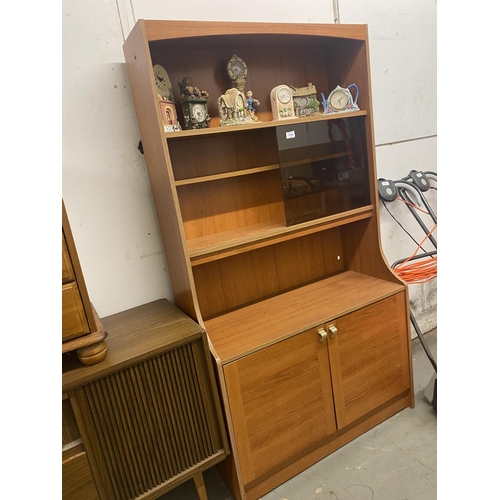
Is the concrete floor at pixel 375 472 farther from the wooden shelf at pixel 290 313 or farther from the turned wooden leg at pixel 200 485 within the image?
the wooden shelf at pixel 290 313

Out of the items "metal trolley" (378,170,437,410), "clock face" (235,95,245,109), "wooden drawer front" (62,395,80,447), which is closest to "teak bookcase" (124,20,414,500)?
"clock face" (235,95,245,109)

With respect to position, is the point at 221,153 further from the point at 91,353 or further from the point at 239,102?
the point at 91,353

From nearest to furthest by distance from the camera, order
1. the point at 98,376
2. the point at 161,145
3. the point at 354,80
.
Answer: the point at 98,376, the point at 161,145, the point at 354,80

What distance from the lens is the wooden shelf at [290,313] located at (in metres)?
1.61

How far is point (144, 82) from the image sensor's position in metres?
1.43

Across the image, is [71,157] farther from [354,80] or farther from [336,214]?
[354,80]

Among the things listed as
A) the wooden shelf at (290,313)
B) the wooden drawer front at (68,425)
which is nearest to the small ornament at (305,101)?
the wooden shelf at (290,313)

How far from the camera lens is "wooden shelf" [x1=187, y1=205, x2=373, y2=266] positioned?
1598mm

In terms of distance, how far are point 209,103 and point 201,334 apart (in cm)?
109

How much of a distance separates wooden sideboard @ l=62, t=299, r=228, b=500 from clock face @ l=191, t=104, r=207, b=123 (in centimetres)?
87

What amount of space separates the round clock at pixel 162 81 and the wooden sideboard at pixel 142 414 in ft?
3.17

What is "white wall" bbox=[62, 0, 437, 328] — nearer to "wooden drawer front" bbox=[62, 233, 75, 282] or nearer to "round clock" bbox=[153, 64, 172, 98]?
"round clock" bbox=[153, 64, 172, 98]

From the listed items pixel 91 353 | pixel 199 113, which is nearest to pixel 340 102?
pixel 199 113

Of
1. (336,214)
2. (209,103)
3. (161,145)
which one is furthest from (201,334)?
(209,103)
